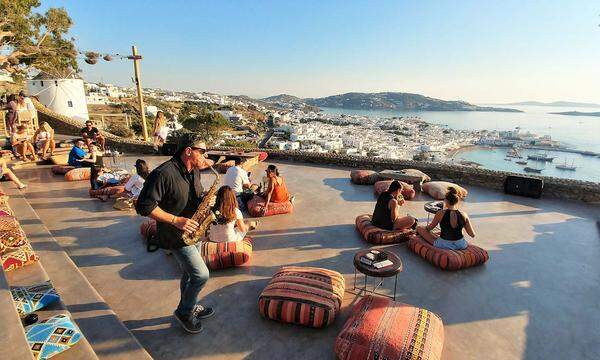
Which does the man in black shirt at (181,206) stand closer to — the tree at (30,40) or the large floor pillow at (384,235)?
the large floor pillow at (384,235)

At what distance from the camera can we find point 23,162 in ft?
39.0

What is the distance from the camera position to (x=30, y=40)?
23516mm

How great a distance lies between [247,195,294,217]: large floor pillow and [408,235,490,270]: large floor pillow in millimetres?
3373

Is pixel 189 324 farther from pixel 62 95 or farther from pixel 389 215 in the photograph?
pixel 62 95

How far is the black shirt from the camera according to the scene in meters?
3.05

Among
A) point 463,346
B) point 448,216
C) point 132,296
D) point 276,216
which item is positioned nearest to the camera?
point 463,346

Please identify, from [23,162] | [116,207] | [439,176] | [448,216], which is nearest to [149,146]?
[23,162]

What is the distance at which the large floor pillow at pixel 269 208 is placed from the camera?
25.2 ft

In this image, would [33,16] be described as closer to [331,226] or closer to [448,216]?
[331,226]

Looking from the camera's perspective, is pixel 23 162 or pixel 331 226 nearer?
pixel 331 226

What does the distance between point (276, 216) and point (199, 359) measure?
178 inches

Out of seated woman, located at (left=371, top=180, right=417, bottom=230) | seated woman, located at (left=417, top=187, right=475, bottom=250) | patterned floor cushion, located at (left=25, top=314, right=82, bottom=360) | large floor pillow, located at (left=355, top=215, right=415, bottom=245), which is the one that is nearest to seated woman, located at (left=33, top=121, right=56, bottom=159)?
patterned floor cushion, located at (left=25, top=314, right=82, bottom=360)

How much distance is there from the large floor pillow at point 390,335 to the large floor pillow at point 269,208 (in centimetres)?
444

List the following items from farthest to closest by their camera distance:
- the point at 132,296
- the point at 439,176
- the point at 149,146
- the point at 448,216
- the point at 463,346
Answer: the point at 149,146, the point at 439,176, the point at 448,216, the point at 132,296, the point at 463,346
